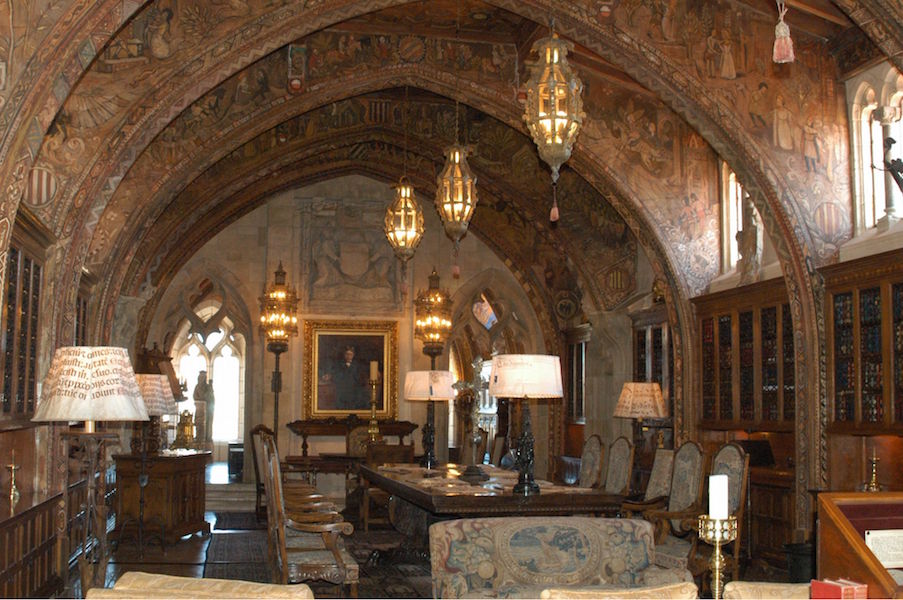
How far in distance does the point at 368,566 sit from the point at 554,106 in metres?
4.41

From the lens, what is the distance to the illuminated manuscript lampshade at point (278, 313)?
57.1ft

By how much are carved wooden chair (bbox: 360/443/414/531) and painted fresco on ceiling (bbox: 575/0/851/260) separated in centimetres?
487

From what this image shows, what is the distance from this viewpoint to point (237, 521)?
14781mm

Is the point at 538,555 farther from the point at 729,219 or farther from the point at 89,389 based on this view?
the point at 729,219

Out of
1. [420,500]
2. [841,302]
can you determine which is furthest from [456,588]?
[841,302]

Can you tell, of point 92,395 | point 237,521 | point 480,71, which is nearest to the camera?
point 92,395

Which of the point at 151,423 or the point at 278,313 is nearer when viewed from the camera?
the point at 151,423

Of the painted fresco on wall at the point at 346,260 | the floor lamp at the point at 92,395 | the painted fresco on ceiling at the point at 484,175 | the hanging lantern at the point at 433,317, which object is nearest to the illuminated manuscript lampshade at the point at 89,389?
the floor lamp at the point at 92,395

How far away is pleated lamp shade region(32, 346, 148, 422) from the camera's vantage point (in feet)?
18.1

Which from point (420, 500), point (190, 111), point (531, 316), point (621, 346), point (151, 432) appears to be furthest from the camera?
point (531, 316)

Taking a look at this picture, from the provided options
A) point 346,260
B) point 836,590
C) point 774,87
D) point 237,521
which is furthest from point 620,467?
point 346,260

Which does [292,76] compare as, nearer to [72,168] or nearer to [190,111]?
[190,111]

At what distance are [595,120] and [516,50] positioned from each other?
4.00 feet

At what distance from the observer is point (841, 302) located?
32.8 ft
